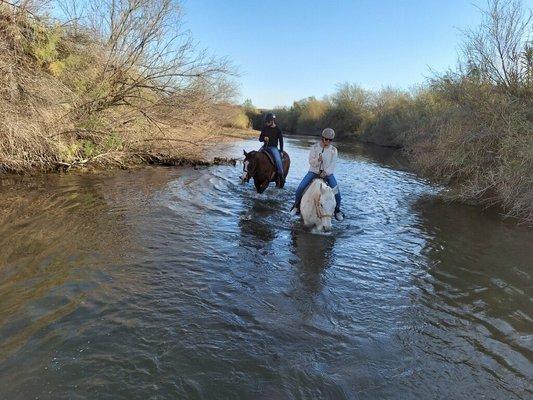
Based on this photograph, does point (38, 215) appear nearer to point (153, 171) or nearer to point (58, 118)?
point (58, 118)

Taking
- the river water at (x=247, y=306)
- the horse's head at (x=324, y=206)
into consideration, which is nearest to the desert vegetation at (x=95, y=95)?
the river water at (x=247, y=306)

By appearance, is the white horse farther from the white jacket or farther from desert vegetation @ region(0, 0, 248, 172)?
desert vegetation @ region(0, 0, 248, 172)

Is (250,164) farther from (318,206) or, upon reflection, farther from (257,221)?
(318,206)

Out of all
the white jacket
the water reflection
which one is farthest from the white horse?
the water reflection

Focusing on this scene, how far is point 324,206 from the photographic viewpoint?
844 cm

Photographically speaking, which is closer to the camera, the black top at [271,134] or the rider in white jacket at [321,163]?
the rider in white jacket at [321,163]

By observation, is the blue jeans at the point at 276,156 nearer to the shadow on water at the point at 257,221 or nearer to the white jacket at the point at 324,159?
the shadow on water at the point at 257,221

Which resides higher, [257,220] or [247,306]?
[257,220]

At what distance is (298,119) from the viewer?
2985 inches

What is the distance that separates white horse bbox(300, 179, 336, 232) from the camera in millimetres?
8383

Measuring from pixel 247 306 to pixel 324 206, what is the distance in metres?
3.93

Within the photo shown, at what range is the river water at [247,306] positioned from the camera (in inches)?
142

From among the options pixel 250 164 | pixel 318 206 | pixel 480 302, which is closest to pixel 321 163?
pixel 318 206

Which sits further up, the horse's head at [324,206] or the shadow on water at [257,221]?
the horse's head at [324,206]
